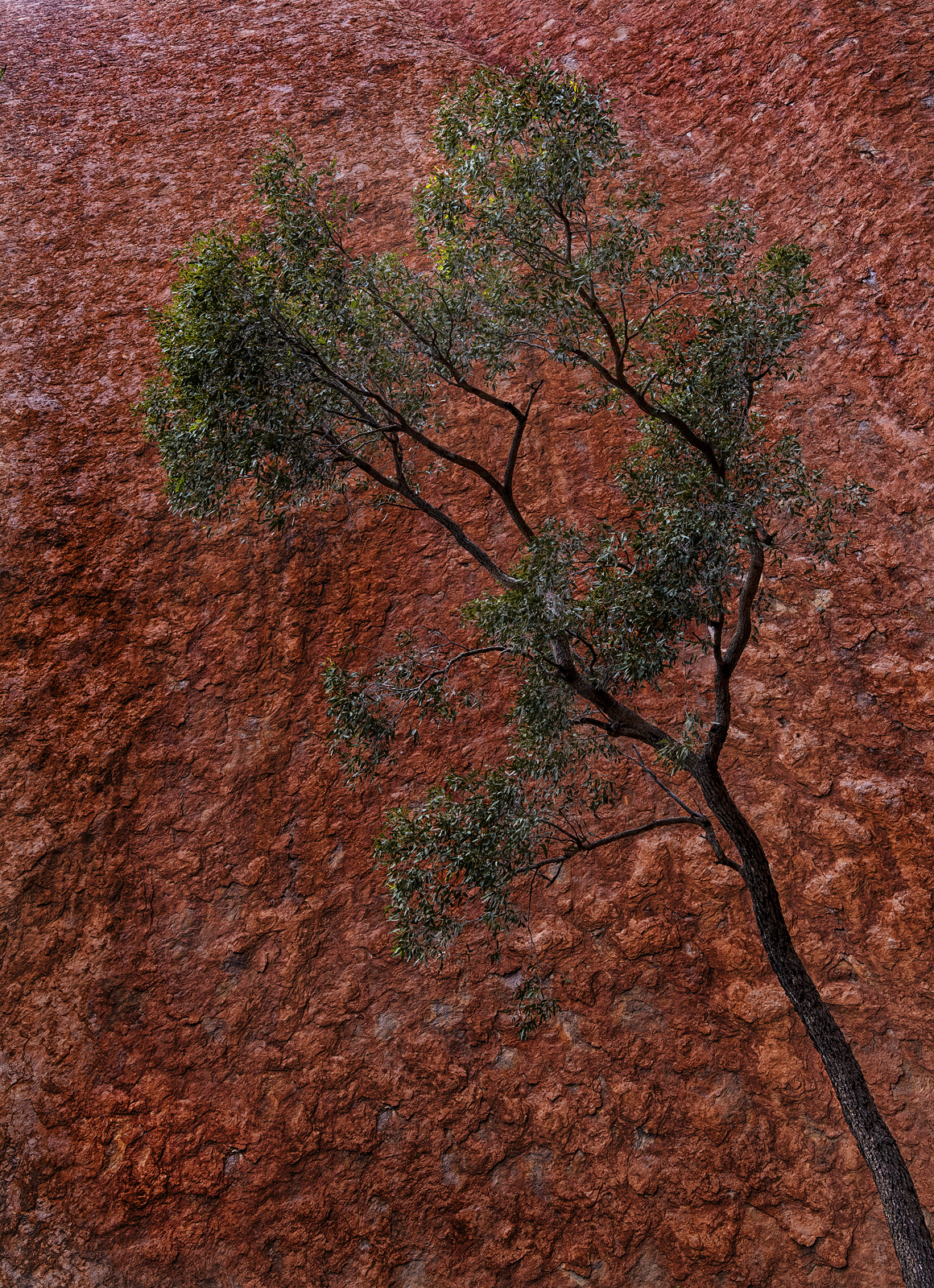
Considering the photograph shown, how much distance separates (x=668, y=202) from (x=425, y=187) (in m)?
7.95

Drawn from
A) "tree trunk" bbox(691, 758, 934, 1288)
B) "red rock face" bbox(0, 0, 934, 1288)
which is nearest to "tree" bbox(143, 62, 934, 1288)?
"tree trunk" bbox(691, 758, 934, 1288)

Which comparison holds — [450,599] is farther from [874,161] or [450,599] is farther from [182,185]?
[182,185]

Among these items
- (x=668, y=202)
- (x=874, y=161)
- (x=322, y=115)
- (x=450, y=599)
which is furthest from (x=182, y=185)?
(x=874, y=161)

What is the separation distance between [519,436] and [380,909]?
580cm

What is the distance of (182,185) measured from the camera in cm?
1666

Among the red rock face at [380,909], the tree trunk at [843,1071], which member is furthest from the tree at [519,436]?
the red rock face at [380,909]

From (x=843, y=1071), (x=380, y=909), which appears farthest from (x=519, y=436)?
(x=843, y=1071)

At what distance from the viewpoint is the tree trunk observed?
6395mm

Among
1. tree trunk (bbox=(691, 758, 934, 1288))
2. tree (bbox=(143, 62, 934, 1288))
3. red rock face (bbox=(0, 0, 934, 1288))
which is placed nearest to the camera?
tree trunk (bbox=(691, 758, 934, 1288))

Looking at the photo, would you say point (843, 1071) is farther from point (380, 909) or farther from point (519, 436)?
point (519, 436)

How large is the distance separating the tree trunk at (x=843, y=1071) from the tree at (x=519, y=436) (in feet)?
0.06

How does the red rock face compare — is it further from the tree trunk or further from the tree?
the tree trunk

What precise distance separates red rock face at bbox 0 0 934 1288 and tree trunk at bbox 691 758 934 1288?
9.04 ft

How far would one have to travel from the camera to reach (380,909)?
414 inches
